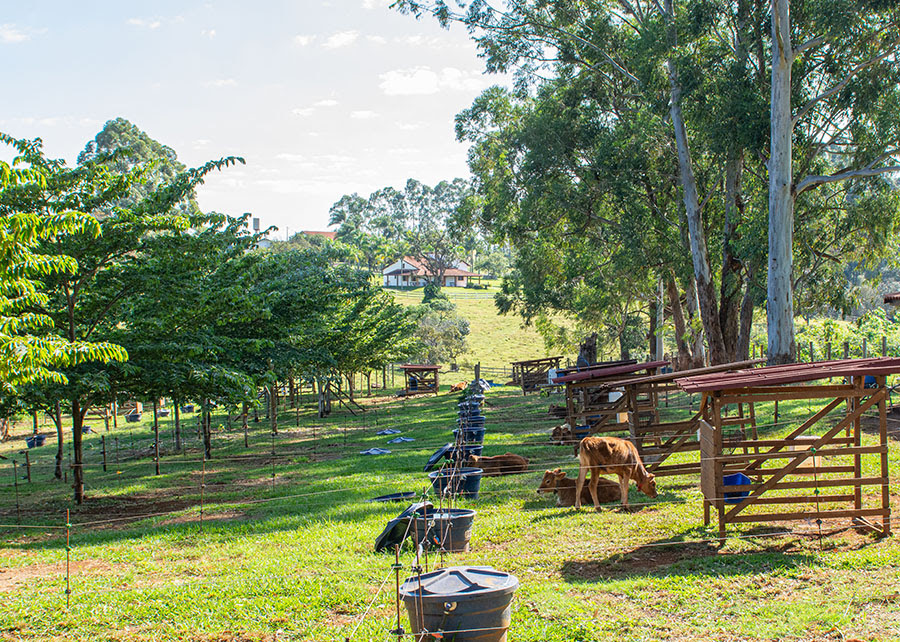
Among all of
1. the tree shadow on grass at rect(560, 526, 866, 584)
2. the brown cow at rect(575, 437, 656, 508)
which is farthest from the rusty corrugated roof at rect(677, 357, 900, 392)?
the brown cow at rect(575, 437, 656, 508)

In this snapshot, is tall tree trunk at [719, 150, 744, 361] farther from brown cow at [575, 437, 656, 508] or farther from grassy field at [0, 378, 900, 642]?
brown cow at [575, 437, 656, 508]

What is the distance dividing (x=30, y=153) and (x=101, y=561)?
7689 millimetres

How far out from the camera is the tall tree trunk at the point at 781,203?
22436 mm

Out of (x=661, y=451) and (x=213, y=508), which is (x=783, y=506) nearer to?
(x=661, y=451)

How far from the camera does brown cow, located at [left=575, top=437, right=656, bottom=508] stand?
12.8 m

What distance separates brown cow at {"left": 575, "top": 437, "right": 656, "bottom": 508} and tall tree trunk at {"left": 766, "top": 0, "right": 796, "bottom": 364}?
11.5 m

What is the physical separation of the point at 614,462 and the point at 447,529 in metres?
4.02

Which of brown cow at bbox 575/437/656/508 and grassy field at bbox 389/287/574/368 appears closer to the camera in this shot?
brown cow at bbox 575/437/656/508

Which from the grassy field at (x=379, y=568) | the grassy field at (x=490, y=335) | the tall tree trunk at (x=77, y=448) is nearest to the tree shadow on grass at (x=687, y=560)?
the grassy field at (x=379, y=568)

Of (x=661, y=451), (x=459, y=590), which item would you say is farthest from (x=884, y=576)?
(x=661, y=451)

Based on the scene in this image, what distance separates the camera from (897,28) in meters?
22.8

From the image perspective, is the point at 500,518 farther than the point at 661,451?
No

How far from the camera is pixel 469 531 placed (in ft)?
33.6

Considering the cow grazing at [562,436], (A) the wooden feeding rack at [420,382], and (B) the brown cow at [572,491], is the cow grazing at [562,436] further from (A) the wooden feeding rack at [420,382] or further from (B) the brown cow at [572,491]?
(A) the wooden feeding rack at [420,382]
